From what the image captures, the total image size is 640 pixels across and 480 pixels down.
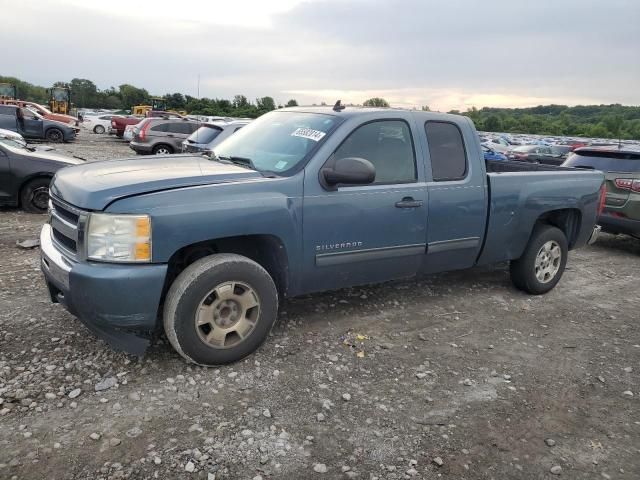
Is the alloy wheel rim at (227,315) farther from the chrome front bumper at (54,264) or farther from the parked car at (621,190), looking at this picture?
the parked car at (621,190)

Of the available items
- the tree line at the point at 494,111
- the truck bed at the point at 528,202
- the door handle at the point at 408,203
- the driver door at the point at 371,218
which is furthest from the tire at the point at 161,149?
the tree line at the point at 494,111

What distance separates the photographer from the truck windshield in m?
3.99

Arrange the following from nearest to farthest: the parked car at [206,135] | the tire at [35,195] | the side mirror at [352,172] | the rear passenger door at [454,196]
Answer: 1. the side mirror at [352,172]
2. the rear passenger door at [454,196]
3. the tire at [35,195]
4. the parked car at [206,135]

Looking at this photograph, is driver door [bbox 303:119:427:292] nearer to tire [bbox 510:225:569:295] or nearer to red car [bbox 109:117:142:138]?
tire [bbox 510:225:569:295]

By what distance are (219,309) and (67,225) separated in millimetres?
1132

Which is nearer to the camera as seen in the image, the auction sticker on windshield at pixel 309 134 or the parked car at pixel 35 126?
the auction sticker on windshield at pixel 309 134

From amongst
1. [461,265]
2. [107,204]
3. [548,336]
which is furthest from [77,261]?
[548,336]

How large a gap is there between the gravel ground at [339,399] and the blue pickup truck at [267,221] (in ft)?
1.18

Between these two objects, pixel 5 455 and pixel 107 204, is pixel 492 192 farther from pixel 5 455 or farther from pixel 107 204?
pixel 5 455

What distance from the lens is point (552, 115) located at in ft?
287

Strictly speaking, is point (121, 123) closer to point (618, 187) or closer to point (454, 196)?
point (618, 187)

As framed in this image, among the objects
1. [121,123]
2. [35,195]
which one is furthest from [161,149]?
[121,123]

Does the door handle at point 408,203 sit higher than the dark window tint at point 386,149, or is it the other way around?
the dark window tint at point 386,149

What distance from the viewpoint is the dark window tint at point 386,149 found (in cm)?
412
